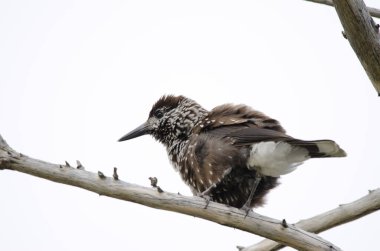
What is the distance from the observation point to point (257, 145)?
4.14 metres

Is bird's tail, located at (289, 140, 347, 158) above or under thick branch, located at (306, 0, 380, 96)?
under

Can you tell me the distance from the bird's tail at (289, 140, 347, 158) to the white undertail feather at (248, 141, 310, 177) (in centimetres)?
6

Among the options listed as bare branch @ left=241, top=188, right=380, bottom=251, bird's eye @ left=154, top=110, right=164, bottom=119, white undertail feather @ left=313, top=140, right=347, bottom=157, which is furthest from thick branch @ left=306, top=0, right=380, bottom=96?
bird's eye @ left=154, top=110, right=164, bottom=119

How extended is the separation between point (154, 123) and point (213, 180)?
1.38 m

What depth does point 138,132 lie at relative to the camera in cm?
562

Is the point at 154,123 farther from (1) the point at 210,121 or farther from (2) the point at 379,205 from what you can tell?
(2) the point at 379,205

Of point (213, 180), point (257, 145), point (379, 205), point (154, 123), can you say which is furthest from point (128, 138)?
point (379, 205)

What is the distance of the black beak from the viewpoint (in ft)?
18.3

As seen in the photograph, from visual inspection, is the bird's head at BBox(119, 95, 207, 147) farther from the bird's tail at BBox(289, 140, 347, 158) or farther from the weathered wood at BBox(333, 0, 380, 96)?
the weathered wood at BBox(333, 0, 380, 96)

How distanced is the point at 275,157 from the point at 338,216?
2.09 ft

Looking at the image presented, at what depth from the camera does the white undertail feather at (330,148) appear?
3.81 m

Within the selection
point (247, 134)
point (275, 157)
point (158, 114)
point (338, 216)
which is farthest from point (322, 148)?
point (158, 114)

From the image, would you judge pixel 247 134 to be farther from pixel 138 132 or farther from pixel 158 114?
pixel 138 132

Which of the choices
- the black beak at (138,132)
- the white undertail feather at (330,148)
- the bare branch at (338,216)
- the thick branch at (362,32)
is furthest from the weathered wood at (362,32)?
the black beak at (138,132)
